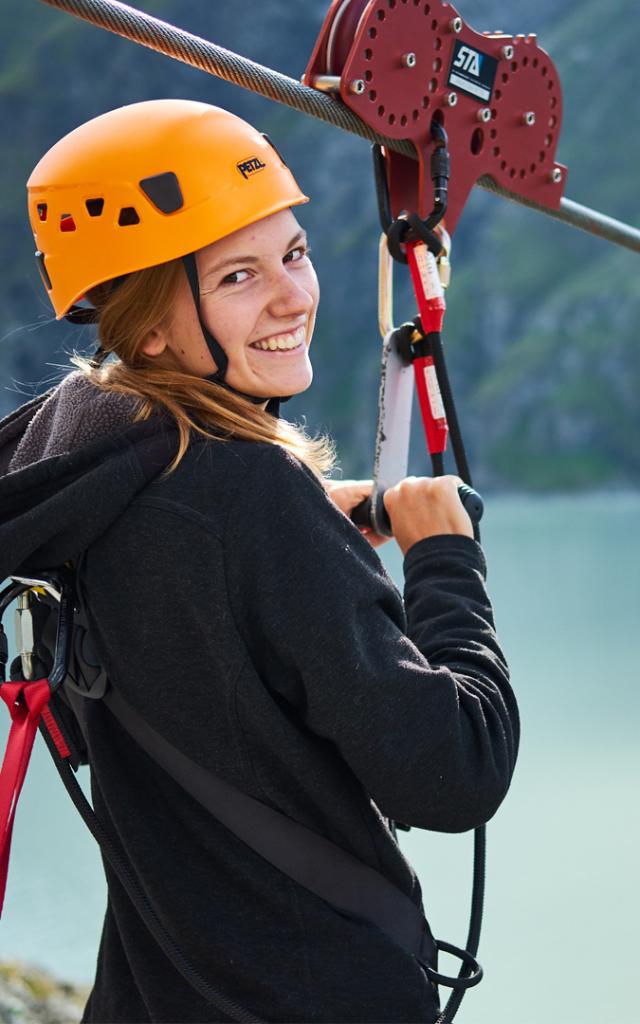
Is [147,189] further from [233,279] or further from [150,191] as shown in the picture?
[233,279]

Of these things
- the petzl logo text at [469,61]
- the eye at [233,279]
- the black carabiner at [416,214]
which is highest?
the petzl logo text at [469,61]

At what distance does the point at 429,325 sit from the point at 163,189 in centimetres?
59

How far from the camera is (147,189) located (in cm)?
149

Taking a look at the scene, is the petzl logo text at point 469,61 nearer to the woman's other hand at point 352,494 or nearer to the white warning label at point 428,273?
the white warning label at point 428,273

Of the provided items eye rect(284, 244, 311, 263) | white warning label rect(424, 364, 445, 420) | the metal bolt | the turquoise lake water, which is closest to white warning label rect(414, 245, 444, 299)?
white warning label rect(424, 364, 445, 420)

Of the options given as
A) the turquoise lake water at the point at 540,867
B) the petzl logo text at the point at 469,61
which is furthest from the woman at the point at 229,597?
the turquoise lake water at the point at 540,867

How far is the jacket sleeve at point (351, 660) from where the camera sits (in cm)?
130

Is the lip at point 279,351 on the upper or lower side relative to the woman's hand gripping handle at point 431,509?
upper

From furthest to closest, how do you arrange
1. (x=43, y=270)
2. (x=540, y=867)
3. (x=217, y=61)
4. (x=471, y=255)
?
(x=471, y=255), (x=540, y=867), (x=217, y=61), (x=43, y=270)

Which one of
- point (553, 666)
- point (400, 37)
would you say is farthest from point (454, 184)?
point (553, 666)

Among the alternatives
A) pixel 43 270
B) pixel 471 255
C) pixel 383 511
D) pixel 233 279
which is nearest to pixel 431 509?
pixel 383 511

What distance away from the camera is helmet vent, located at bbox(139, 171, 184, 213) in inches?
58.2

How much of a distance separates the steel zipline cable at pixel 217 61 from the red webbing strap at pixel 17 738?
32.4 inches

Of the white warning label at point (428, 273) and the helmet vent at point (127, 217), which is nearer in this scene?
the helmet vent at point (127, 217)
